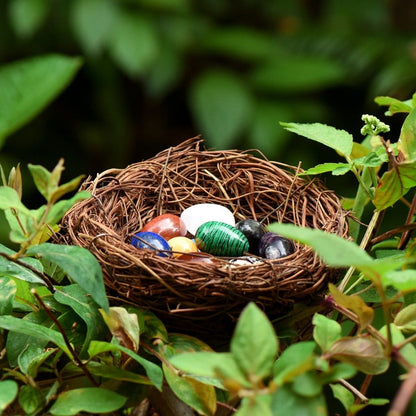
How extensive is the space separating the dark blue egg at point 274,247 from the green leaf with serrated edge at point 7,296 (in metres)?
0.32

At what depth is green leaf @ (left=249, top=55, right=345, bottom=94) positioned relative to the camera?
7.84 feet

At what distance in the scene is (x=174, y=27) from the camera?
2.44 metres

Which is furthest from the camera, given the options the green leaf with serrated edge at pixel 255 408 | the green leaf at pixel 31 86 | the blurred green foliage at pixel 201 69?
the blurred green foliage at pixel 201 69

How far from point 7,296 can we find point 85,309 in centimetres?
7

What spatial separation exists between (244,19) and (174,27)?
1.75 feet

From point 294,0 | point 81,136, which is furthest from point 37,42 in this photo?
point 294,0

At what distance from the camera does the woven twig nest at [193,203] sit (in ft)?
2.06

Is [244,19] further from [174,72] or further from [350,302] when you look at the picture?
[350,302]

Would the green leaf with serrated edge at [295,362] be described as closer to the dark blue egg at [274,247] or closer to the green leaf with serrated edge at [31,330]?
the green leaf with serrated edge at [31,330]

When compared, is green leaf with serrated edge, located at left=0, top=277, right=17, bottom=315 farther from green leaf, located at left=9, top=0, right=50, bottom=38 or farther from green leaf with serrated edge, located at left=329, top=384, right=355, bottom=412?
green leaf, located at left=9, top=0, right=50, bottom=38

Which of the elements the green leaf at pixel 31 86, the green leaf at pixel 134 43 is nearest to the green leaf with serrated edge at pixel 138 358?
the green leaf at pixel 31 86

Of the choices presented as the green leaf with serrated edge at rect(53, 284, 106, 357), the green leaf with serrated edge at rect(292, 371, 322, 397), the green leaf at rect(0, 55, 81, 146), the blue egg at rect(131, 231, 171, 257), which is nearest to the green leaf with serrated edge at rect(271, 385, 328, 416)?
the green leaf with serrated edge at rect(292, 371, 322, 397)

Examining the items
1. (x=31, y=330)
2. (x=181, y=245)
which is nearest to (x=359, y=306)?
(x=31, y=330)

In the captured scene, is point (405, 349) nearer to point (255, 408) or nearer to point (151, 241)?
point (255, 408)
